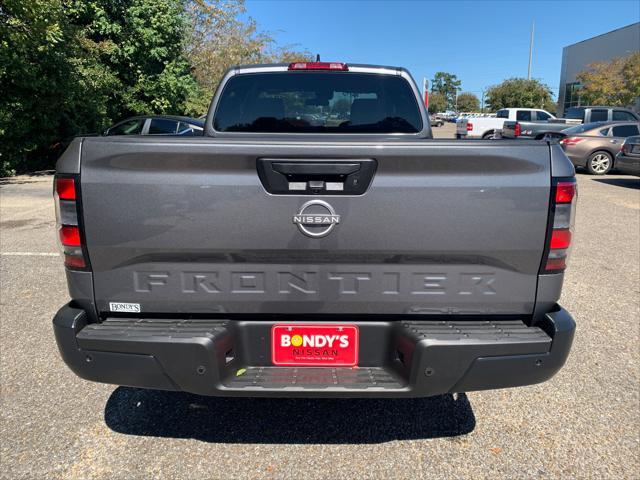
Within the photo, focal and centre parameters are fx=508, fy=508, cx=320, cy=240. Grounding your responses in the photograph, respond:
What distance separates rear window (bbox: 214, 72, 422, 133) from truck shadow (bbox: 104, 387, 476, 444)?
5.98 ft

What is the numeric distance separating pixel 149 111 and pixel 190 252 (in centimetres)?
1608

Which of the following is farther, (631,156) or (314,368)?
(631,156)

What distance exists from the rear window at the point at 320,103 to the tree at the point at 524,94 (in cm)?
6003

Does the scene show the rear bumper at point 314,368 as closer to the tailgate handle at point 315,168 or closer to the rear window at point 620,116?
the tailgate handle at point 315,168

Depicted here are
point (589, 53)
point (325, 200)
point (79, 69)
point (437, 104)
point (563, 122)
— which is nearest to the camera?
point (325, 200)

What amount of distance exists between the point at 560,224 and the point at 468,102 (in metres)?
128

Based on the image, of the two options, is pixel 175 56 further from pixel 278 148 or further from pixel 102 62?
pixel 278 148

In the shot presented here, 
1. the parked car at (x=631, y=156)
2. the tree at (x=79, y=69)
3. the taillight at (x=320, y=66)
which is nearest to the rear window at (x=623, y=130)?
the parked car at (x=631, y=156)

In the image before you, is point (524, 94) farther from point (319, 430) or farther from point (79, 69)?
point (319, 430)

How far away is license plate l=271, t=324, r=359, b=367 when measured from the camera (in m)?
2.30

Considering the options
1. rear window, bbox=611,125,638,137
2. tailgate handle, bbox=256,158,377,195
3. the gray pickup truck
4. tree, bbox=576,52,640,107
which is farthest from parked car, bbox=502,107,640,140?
tailgate handle, bbox=256,158,377,195

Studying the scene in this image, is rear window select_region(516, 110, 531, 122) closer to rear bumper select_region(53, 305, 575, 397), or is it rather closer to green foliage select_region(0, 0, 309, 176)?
green foliage select_region(0, 0, 309, 176)

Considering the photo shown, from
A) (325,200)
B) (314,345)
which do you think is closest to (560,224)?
(325,200)

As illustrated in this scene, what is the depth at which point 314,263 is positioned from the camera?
2195 millimetres
